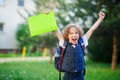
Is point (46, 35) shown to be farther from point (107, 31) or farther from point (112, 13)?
point (112, 13)

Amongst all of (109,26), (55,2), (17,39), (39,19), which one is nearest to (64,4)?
(55,2)

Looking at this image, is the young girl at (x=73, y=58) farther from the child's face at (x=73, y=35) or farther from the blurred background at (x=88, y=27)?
the blurred background at (x=88, y=27)

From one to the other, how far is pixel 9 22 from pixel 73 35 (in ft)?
88.8

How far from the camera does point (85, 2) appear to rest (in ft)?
50.4

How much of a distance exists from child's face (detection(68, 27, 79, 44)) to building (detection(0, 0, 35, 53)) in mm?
26170

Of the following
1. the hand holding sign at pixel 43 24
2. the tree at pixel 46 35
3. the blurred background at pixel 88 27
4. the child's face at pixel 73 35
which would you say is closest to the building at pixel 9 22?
the blurred background at pixel 88 27

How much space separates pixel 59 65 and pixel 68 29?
0.55 metres

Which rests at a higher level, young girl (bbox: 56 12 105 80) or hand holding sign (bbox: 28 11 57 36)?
hand holding sign (bbox: 28 11 57 36)

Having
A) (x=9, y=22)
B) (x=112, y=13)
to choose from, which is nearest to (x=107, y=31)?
(x=112, y=13)

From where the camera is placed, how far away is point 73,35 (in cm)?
575

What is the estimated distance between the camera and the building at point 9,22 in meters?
31.9

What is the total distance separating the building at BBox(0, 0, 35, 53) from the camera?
31906mm

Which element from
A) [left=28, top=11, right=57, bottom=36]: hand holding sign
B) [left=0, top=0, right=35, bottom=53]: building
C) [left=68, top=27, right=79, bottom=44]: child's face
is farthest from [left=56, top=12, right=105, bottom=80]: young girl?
[left=0, top=0, right=35, bottom=53]: building

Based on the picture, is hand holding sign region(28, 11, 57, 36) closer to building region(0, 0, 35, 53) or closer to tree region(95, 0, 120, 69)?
tree region(95, 0, 120, 69)
